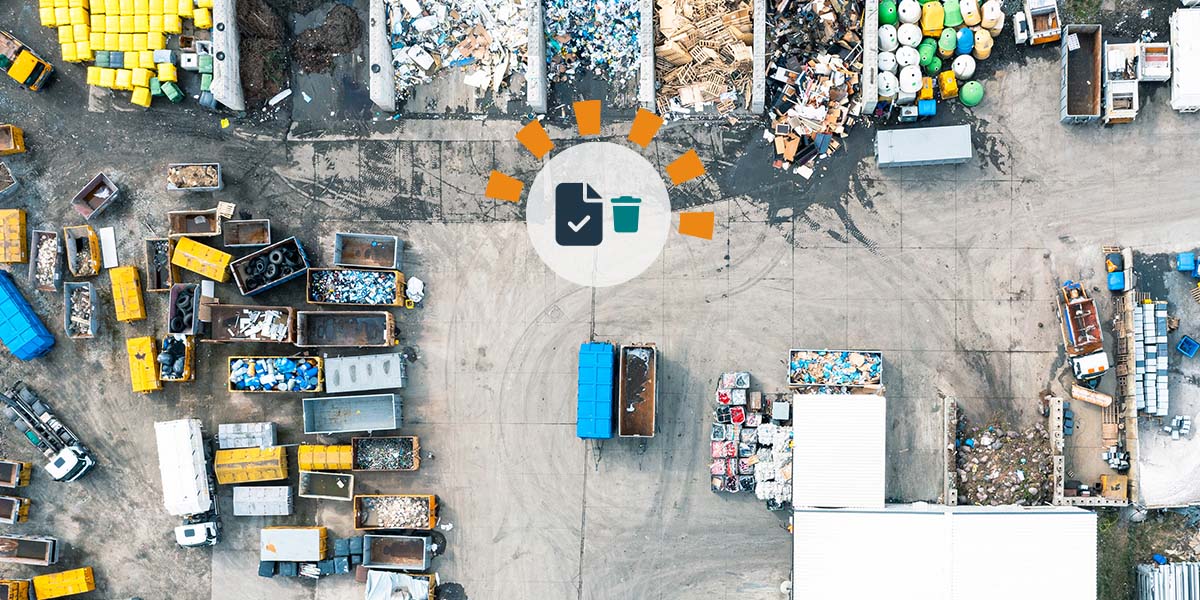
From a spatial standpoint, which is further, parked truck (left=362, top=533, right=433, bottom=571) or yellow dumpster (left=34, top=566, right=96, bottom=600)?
yellow dumpster (left=34, top=566, right=96, bottom=600)

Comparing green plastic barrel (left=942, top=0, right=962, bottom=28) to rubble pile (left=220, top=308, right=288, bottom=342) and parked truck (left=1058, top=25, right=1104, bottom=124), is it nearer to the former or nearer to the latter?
parked truck (left=1058, top=25, right=1104, bottom=124)

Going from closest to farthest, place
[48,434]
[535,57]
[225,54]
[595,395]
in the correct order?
[595,395], [535,57], [225,54], [48,434]

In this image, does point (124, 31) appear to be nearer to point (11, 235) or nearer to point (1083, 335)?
point (11, 235)

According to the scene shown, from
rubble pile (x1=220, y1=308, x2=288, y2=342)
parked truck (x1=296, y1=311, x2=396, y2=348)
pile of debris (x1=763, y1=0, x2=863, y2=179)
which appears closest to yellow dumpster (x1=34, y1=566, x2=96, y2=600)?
rubble pile (x1=220, y1=308, x2=288, y2=342)

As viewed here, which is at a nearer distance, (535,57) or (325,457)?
(535,57)

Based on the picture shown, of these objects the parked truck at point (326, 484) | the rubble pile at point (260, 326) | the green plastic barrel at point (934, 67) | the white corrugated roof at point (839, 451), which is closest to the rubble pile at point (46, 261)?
the rubble pile at point (260, 326)

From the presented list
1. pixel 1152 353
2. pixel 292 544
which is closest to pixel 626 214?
pixel 292 544
